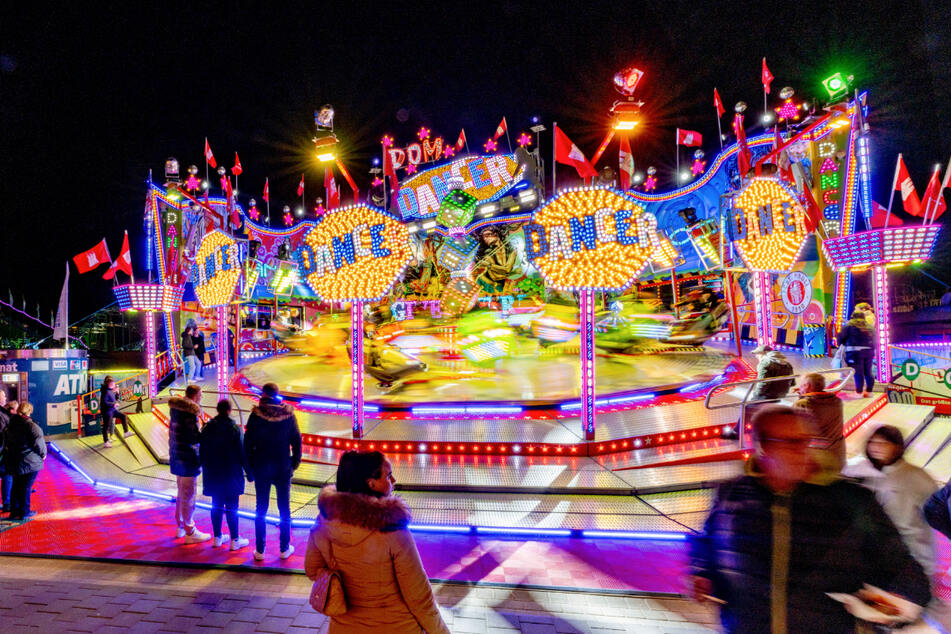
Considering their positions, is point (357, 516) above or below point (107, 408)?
above

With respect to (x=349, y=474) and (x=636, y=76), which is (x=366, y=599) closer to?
(x=349, y=474)

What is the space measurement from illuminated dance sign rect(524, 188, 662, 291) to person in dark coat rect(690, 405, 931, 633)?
5.79m

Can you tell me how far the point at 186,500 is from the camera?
504 cm

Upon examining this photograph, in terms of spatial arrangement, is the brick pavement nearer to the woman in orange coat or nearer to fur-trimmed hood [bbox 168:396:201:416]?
fur-trimmed hood [bbox 168:396:201:416]

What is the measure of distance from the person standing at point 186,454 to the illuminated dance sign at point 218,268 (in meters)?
6.89

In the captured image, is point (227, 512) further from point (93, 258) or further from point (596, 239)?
point (93, 258)

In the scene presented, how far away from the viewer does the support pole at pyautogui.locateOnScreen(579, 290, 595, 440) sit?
7398 mm

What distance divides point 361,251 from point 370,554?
6891 millimetres

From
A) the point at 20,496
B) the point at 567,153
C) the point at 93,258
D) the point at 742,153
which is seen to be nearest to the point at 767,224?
the point at 742,153

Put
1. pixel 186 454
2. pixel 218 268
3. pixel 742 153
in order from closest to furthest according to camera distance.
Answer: pixel 186 454 → pixel 742 153 → pixel 218 268

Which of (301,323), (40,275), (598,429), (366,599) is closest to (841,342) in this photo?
(598,429)

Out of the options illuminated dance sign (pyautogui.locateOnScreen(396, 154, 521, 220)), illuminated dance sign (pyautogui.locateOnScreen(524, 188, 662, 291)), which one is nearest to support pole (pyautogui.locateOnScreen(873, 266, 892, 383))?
illuminated dance sign (pyautogui.locateOnScreen(524, 188, 662, 291))

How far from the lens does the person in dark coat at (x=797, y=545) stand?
181 cm

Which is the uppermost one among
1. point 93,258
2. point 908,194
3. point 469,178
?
point 469,178
